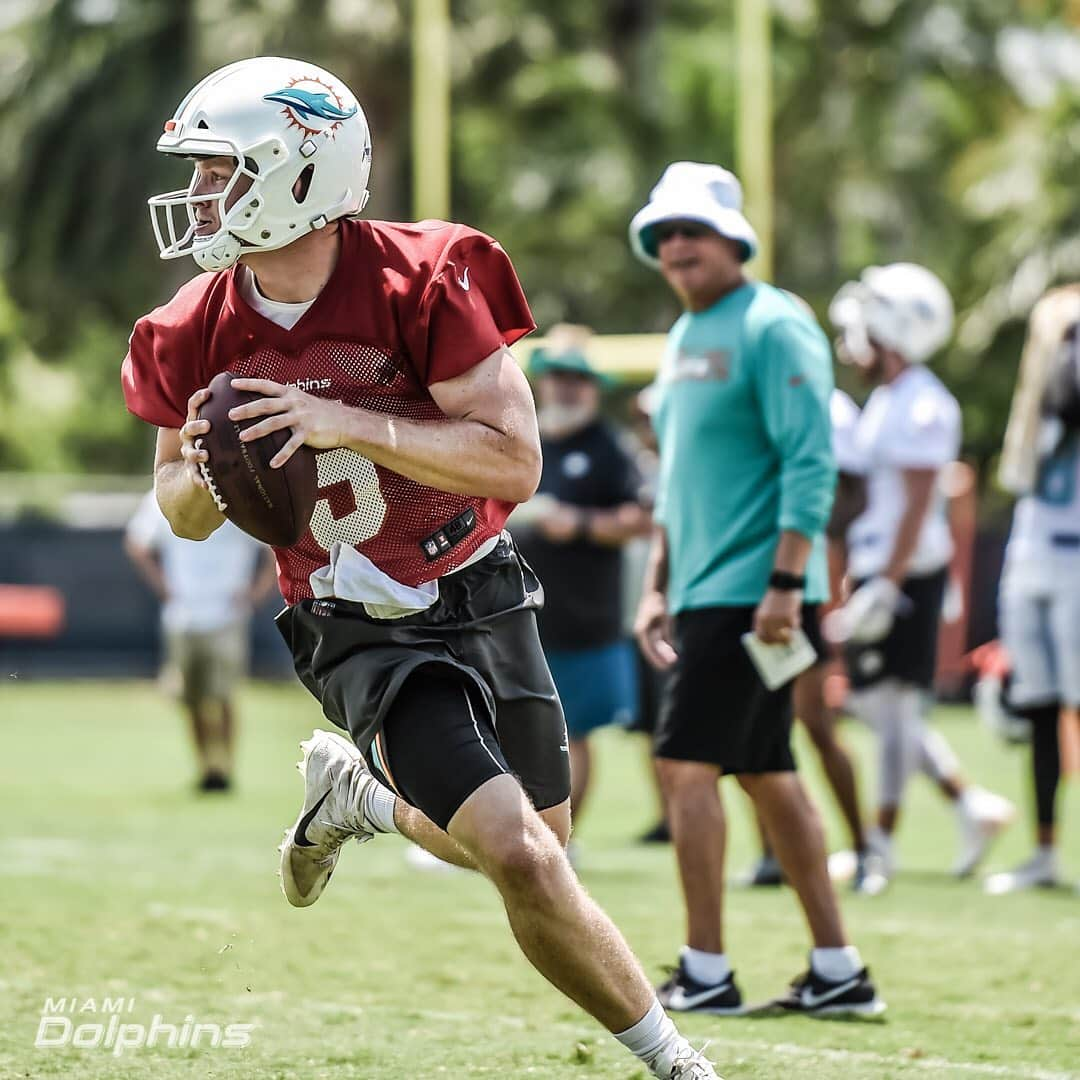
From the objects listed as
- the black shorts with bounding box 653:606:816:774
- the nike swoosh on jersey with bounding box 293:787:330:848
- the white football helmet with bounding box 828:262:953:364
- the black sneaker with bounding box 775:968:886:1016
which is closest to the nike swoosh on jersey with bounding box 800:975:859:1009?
the black sneaker with bounding box 775:968:886:1016

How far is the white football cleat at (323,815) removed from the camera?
14.2 feet

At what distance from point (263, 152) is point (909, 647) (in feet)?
14.9

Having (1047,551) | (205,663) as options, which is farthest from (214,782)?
(1047,551)

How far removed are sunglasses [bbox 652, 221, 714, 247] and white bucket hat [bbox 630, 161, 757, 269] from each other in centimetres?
1

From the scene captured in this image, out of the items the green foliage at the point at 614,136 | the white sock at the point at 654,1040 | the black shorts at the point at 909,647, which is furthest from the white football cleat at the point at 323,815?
the green foliage at the point at 614,136

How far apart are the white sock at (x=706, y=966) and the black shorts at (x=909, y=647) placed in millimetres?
2856

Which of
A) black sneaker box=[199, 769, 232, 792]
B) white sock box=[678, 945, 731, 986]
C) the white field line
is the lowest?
black sneaker box=[199, 769, 232, 792]

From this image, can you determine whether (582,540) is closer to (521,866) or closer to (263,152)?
(263,152)

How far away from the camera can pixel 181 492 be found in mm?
3947

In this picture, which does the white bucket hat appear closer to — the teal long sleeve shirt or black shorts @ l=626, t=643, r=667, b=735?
the teal long sleeve shirt

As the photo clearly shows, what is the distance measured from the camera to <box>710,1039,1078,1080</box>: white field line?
Answer: 427 cm

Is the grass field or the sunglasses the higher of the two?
the sunglasses

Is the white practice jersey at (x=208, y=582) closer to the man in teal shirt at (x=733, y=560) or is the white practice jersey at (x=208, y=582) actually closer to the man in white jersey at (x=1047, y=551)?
the man in white jersey at (x=1047, y=551)

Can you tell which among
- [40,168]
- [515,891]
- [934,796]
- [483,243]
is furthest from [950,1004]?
[40,168]
